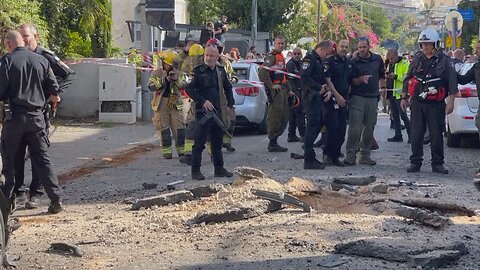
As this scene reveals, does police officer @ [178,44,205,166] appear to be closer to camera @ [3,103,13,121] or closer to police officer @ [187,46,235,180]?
police officer @ [187,46,235,180]

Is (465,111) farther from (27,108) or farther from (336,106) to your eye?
(27,108)

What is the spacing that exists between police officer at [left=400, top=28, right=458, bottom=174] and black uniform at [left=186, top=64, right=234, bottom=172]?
2718mm

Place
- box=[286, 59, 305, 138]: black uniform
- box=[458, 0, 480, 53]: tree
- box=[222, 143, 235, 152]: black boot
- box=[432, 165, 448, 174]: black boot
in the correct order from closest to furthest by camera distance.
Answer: box=[432, 165, 448, 174]: black boot < box=[222, 143, 235, 152]: black boot < box=[286, 59, 305, 138]: black uniform < box=[458, 0, 480, 53]: tree

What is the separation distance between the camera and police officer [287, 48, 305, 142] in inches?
677

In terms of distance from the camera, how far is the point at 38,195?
10.8m

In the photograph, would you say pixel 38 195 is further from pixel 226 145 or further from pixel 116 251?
pixel 226 145

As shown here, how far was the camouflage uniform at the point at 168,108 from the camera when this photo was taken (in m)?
14.4

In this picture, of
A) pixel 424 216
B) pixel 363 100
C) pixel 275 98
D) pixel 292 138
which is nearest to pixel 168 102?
pixel 275 98

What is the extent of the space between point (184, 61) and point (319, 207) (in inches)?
217

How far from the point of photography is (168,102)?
14586 millimetres

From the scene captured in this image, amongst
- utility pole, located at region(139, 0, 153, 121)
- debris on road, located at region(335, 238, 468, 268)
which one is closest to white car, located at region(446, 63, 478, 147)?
utility pole, located at region(139, 0, 153, 121)

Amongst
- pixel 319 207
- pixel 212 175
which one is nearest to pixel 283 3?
pixel 212 175

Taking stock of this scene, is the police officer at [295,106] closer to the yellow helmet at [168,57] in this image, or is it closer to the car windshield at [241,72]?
the car windshield at [241,72]

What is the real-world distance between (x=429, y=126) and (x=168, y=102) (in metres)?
4.10
